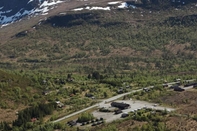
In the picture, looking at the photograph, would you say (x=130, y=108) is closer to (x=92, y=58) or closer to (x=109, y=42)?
(x=92, y=58)

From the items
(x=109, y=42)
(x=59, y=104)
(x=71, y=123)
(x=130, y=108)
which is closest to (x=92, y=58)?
(x=109, y=42)

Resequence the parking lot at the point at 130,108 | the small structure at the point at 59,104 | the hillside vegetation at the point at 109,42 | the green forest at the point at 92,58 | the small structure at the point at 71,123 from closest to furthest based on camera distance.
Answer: the small structure at the point at 71,123 → the parking lot at the point at 130,108 → the small structure at the point at 59,104 → the green forest at the point at 92,58 → the hillside vegetation at the point at 109,42

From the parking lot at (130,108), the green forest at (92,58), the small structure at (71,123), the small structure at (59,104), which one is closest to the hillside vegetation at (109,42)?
the green forest at (92,58)

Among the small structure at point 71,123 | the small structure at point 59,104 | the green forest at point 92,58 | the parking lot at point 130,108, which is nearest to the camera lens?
the small structure at point 71,123

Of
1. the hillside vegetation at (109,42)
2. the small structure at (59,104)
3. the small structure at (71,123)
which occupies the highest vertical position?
the small structure at (71,123)

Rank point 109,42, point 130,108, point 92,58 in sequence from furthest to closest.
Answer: point 109,42, point 92,58, point 130,108

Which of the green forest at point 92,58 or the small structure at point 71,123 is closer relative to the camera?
the small structure at point 71,123

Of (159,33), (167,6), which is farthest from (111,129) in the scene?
(167,6)

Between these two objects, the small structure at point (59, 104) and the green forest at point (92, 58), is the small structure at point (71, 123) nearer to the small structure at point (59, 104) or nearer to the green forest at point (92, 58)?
the green forest at point (92, 58)

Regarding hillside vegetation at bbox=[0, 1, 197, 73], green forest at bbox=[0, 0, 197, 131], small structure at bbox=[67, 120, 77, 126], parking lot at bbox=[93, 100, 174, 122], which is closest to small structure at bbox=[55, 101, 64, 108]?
green forest at bbox=[0, 0, 197, 131]

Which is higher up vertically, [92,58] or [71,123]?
[71,123]

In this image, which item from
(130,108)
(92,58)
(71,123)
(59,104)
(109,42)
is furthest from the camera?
(109,42)

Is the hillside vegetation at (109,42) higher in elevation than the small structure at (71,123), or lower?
lower

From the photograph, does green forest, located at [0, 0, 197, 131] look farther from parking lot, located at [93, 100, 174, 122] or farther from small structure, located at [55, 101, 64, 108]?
parking lot, located at [93, 100, 174, 122]
